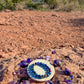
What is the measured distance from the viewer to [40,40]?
12.8 feet

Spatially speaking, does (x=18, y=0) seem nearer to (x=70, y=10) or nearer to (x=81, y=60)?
(x=70, y=10)

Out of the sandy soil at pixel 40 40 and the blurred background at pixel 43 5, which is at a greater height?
the blurred background at pixel 43 5

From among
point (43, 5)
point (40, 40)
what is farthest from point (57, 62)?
point (43, 5)

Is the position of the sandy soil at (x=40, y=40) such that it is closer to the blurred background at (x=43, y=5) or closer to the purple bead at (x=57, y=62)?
the purple bead at (x=57, y=62)

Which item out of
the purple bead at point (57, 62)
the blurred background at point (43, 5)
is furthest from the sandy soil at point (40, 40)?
the blurred background at point (43, 5)

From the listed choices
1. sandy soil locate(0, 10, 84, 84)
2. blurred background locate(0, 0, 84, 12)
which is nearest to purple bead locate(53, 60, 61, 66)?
sandy soil locate(0, 10, 84, 84)

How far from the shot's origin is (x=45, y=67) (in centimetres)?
234

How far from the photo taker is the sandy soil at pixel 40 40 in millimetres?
2567

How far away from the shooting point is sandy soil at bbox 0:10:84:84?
2.57 m

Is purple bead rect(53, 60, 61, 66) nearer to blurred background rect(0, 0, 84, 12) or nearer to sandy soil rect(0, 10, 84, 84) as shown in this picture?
sandy soil rect(0, 10, 84, 84)

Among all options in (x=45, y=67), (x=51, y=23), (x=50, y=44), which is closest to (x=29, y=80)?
(x=45, y=67)

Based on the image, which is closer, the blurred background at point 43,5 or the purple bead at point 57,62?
the purple bead at point 57,62

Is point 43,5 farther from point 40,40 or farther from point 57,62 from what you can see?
point 57,62

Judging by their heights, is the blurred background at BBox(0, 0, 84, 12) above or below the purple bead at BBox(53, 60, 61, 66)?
above
